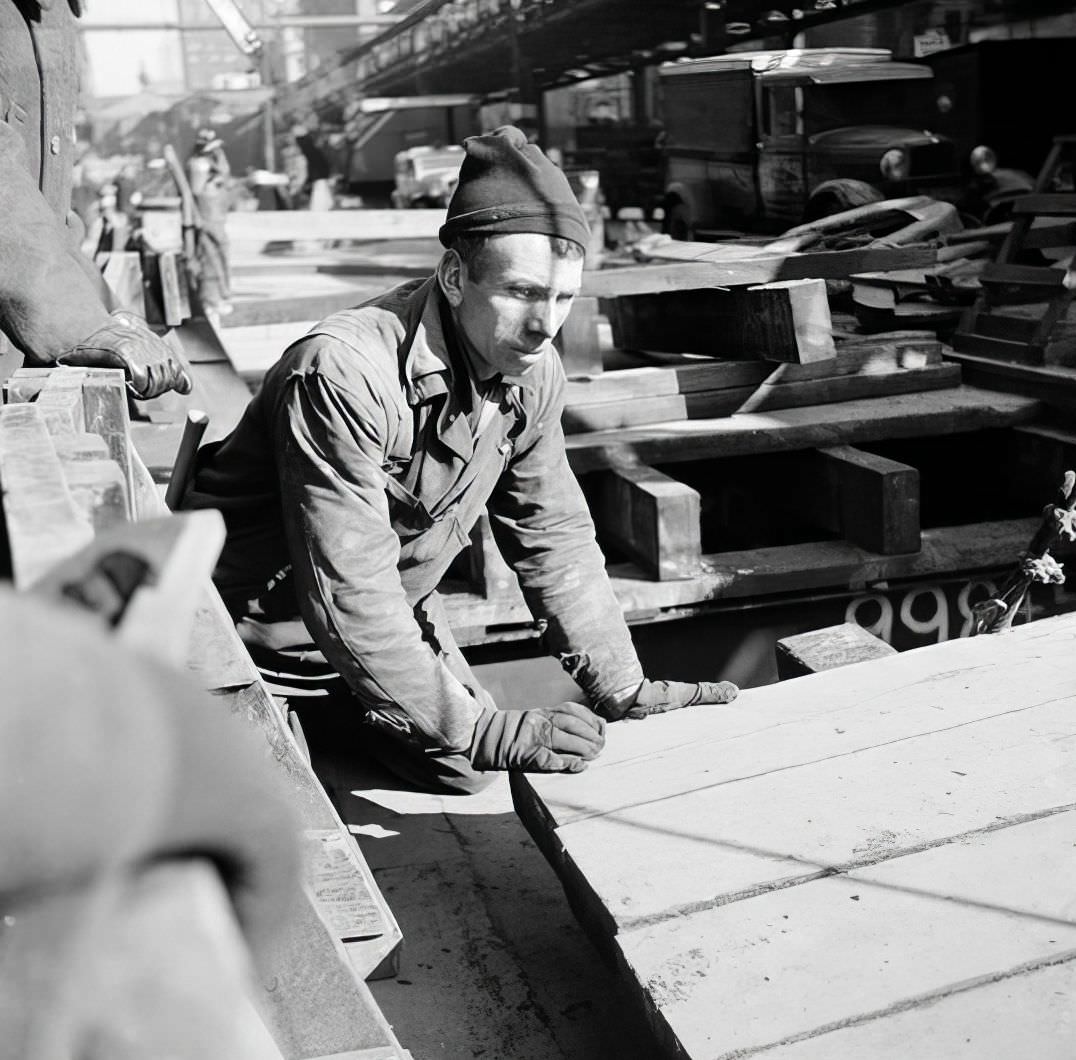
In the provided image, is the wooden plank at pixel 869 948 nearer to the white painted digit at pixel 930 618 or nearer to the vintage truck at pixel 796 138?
the white painted digit at pixel 930 618

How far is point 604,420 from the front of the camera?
448cm

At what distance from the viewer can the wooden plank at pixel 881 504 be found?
400 centimetres

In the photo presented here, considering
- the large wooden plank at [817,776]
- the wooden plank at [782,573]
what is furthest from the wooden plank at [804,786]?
the wooden plank at [782,573]

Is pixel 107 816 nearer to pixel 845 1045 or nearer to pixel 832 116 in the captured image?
pixel 845 1045

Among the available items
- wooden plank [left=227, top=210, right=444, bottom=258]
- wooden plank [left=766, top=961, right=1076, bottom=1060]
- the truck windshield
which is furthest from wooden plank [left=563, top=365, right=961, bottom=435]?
the truck windshield

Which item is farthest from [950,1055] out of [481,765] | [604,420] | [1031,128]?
[1031,128]

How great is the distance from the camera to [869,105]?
512 inches

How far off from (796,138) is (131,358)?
10.1m

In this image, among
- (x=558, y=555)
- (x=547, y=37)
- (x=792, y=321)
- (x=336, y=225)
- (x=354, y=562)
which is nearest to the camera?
(x=354, y=562)

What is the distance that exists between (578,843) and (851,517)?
2045mm

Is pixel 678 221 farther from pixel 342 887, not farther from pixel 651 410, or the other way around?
pixel 342 887

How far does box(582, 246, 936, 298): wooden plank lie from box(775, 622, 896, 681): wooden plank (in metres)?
1.59

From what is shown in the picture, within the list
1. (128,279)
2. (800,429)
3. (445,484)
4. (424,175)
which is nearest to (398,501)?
(445,484)

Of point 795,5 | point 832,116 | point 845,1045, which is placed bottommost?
point 845,1045
